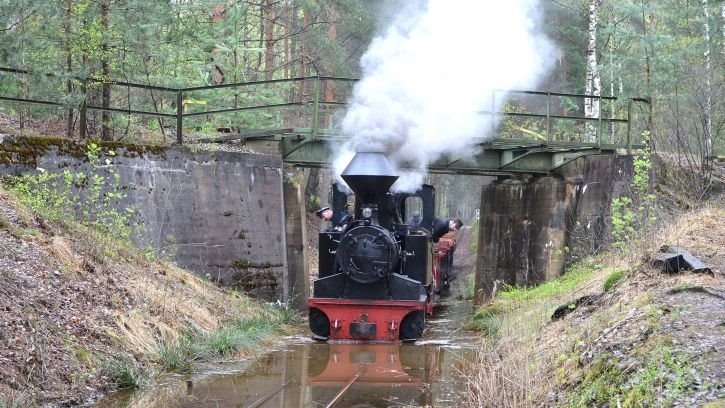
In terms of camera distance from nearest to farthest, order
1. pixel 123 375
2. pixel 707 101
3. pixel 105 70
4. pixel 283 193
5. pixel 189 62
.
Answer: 1. pixel 123 375
2. pixel 105 70
3. pixel 707 101
4. pixel 283 193
5. pixel 189 62

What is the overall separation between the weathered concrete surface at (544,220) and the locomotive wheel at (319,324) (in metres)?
6.07

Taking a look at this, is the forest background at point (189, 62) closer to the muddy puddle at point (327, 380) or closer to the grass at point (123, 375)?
the muddy puddle at point (327, 380)

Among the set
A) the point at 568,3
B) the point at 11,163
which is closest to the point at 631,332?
the point at 11,163

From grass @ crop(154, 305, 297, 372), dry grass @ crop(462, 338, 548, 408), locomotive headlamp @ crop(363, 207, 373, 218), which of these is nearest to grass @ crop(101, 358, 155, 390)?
grass @ crop(154, 305, 297, 372)

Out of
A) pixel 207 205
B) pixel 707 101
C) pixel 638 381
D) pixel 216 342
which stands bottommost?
pixel 216 342

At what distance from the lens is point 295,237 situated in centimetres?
1825

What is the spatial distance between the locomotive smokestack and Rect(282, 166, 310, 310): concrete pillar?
15.9 feet

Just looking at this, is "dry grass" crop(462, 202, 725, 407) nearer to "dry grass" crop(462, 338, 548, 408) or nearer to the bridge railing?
"dry grass" crop(462, 338, 548, 408)

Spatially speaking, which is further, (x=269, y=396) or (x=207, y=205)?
(x=207, y=205)

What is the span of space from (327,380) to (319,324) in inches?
152

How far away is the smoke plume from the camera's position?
50.1 ft

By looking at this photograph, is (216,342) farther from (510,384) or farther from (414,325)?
(510,384)

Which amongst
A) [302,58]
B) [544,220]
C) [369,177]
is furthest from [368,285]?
[302,58]

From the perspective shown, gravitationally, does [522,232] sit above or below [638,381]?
above
